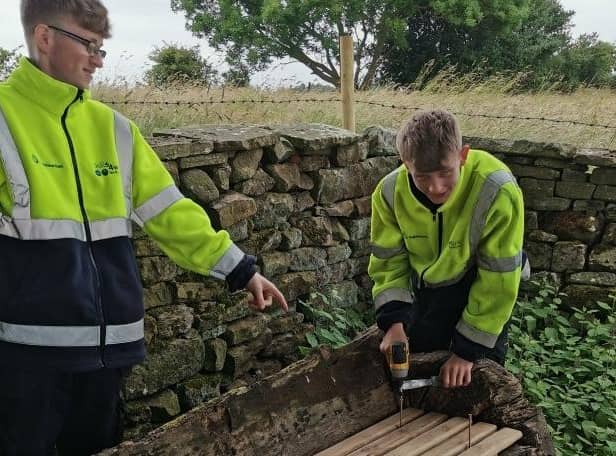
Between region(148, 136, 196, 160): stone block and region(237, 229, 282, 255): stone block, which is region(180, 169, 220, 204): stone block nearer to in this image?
region(148, 136, 196, 160): stone block

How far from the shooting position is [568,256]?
5.89 m

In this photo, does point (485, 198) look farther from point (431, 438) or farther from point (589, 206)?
point (589, 206)

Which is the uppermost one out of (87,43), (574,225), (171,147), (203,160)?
(87,43)

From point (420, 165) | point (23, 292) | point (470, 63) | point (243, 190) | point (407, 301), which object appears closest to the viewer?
point (23, 292)

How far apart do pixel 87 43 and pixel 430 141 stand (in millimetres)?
1225

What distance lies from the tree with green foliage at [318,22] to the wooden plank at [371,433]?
17439 millimetres

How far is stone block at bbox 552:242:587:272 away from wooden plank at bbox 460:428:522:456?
3.28m

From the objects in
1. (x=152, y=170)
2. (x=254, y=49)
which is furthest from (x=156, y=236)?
(x=254, y=49)

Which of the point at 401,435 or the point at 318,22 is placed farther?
the point at 318,22

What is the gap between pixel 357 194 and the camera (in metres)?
5.39

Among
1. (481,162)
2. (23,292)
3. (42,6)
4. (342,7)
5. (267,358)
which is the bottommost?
(267,358)

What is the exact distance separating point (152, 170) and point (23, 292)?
23.6 inches

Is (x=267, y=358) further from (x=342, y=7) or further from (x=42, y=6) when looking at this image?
(x=342, y=7)

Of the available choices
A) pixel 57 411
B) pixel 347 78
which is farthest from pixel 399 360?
pixel 347 78
